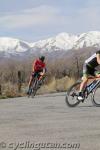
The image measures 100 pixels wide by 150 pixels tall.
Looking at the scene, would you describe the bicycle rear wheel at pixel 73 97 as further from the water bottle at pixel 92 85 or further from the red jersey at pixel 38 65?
the red jersey at pixel 38 65

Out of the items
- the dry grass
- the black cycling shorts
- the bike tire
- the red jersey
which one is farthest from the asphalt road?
the dry grass

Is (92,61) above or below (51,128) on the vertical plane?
above

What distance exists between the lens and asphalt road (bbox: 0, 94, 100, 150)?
26.0ft

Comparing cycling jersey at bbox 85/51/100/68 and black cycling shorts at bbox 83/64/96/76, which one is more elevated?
cycling jersey at bbox 85/51/100/68

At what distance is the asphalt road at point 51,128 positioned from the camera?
7930 millimetres

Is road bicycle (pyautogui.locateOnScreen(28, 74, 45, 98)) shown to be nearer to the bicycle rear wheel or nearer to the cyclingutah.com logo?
the bicycle rear wheel

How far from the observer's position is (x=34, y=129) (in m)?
9.65

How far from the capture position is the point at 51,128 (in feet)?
31.8

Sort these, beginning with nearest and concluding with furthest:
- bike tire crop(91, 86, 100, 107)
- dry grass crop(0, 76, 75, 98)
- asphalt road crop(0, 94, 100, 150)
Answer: asphalt road crop(0, 94, 100, 150)
bike tire crop(91, 86, 100, 107)
dry grass crop(0, 76, 75, 98)

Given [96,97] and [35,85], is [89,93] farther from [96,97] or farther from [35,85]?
[35,85]

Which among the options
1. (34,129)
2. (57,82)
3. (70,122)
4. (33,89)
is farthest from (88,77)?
(57,82)

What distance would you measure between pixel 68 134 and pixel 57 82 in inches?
823

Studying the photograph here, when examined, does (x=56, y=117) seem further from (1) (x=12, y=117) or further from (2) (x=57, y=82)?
(2) (x=57, y=82)

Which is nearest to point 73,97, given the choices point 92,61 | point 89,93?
point 89,93
